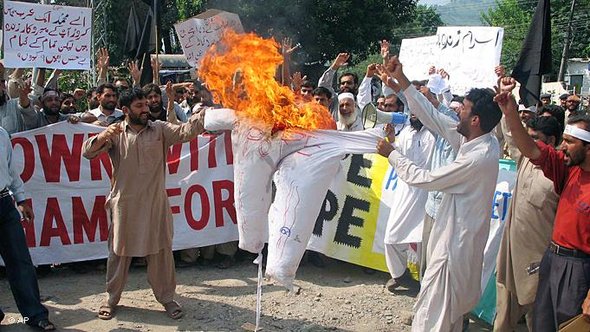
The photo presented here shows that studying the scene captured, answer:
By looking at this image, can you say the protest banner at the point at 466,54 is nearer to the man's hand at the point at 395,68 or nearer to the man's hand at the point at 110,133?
the man's hand at the point at 395,68

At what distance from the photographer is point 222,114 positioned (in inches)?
161

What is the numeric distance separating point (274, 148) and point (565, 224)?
1.86 meters

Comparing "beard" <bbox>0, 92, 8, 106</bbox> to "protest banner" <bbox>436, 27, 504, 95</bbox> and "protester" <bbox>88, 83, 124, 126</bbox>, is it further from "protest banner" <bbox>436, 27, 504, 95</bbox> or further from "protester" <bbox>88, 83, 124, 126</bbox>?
"protest banner" <bbox>436, 27, 504, 95</bbox>

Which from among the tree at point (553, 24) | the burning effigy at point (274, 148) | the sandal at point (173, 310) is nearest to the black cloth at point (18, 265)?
the sandal at point (173, 310)

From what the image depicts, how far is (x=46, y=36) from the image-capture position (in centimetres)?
743

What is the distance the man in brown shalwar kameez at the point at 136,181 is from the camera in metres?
4.82

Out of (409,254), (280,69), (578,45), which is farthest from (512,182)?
(578,45)

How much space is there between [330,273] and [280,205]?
2661 mm

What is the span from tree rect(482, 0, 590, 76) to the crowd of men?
32.7 meters

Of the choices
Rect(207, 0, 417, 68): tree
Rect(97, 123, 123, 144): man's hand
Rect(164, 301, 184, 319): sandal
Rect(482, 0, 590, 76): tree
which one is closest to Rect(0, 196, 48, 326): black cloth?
Rect(97, 123, 123, 144): man's hand

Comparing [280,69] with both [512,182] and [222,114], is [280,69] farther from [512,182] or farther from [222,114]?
[512,182]

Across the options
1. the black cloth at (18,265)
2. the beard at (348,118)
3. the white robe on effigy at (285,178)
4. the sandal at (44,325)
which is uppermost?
the beard at (348,118)

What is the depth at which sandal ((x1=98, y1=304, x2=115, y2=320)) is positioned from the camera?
4.97 meters

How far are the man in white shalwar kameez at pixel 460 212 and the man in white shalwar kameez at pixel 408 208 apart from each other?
4.87 feet
